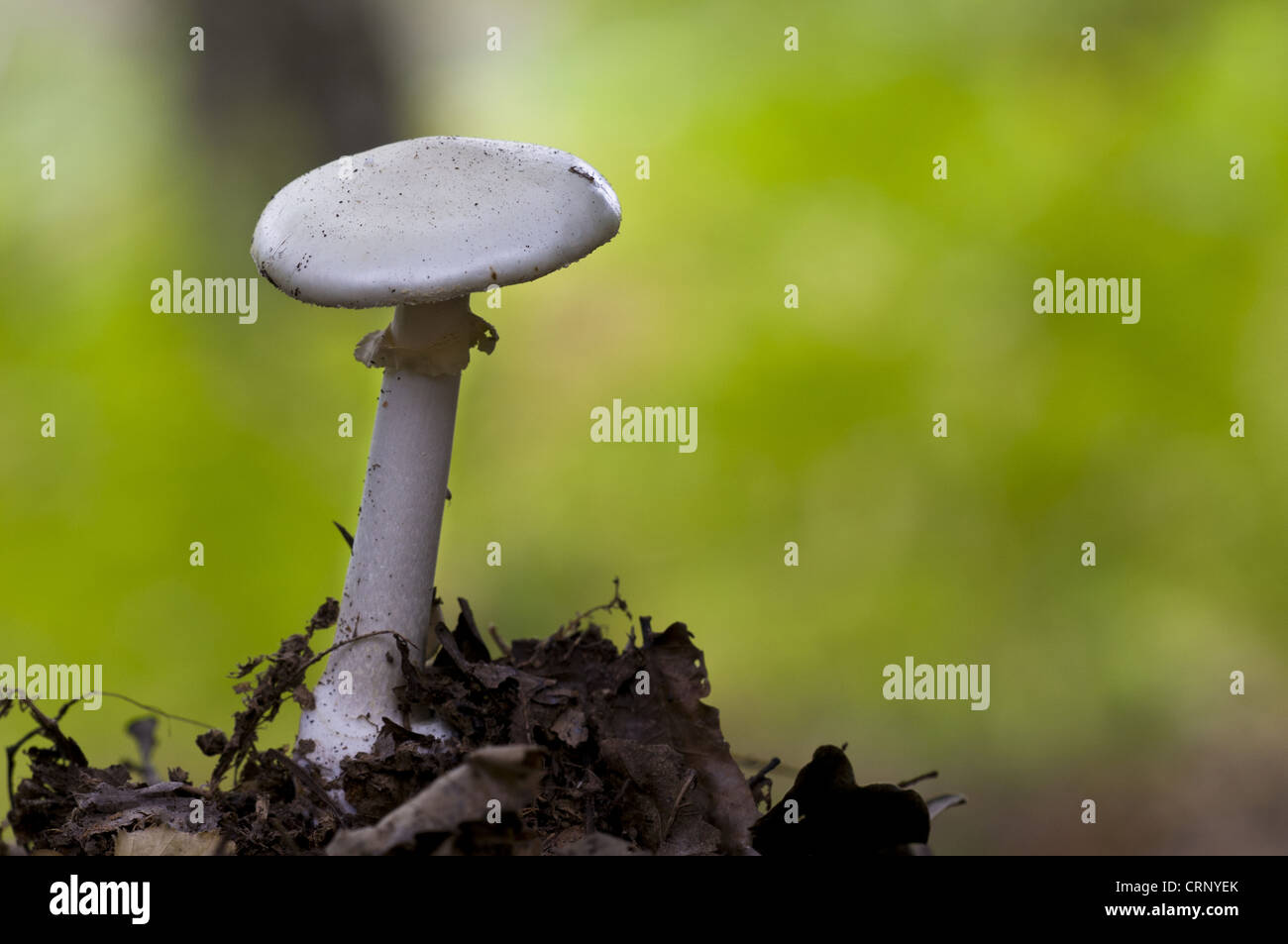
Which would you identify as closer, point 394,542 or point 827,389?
point 394,542

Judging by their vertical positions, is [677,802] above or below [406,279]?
below

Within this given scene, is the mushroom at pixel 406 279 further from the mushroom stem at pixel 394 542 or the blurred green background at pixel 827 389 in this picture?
the blurred green background at pixel 827 389

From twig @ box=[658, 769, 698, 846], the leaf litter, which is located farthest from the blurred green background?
twig @ box=[658, 769, 698, 846]

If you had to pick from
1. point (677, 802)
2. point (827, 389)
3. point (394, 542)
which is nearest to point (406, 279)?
point (394, 542)

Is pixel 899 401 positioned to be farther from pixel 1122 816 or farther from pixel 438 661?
pixel 438 661

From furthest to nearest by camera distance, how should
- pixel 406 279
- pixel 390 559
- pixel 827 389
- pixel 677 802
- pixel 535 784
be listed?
pixel 827 389 < pixel 390 559 < pixel 677 802 < pixel 406 279 < pixel 535 784

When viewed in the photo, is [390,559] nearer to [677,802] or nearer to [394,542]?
[394,542]

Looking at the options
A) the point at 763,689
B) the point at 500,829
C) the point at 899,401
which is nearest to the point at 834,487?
the point at 899,401

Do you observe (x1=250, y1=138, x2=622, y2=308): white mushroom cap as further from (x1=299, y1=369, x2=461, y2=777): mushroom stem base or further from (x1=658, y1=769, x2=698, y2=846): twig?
(x1=658, y1=769, x2=698, y2=846): twig
